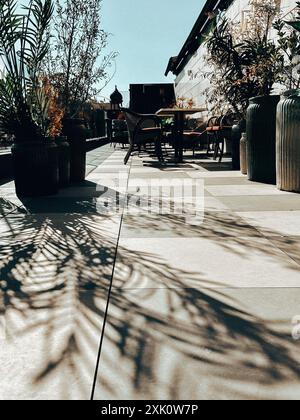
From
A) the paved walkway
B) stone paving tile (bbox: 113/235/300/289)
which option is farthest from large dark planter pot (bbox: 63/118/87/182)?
stone paving tile (bbox: 113/235/300/289)

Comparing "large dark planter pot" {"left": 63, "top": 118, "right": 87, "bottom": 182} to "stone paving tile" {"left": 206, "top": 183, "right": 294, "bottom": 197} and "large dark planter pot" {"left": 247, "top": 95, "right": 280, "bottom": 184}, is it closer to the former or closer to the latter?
"stone paving tile" {"left": 206, "top": 183, "right": 294, "bottom": 197}

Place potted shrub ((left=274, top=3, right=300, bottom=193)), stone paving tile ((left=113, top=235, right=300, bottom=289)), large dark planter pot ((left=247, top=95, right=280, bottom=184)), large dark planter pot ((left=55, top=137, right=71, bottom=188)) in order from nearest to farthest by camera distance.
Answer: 1. stone paving tile ((left=113, top=235, right=300, bottom=289))
2. potted shrub ((left=274, top=3, right=300, bottom=193))
3. large dark planter pot ((left=55, top=137, right=71, bottom=188))
4. large dark planter pot ((left=247, top=95, right=280, bottom=184))

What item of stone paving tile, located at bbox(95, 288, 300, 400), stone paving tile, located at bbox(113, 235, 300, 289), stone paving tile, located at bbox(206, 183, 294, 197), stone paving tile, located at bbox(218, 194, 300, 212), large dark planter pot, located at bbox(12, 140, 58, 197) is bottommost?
stone paving tile, located at bbox(95, 288, 300, 400)

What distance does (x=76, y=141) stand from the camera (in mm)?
5312

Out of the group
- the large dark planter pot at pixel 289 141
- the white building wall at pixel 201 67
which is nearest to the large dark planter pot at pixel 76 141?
the large dark planter pot at pixel 289 141

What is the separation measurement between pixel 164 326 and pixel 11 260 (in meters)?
1.07

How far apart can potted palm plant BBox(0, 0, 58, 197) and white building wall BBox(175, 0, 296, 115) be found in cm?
371

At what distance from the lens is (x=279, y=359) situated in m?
1.25

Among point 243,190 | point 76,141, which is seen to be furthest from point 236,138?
point 76,141

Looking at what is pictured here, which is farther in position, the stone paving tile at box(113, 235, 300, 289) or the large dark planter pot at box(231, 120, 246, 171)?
the large dark planter pot at box(231, 120, 246, 171)

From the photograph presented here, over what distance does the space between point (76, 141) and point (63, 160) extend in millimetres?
483

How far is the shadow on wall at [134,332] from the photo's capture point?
1162 mm

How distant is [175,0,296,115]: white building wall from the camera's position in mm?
6730

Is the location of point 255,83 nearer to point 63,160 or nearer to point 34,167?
point 63,160
